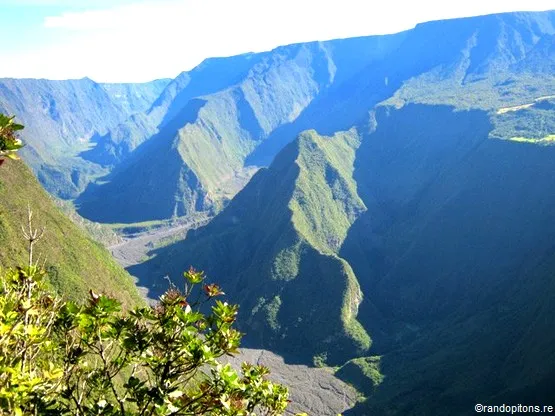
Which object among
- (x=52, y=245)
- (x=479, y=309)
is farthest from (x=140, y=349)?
(x=479, y=309)

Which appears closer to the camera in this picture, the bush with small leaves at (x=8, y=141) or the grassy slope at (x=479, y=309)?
the bush with small leaves at (x=8, y=141)

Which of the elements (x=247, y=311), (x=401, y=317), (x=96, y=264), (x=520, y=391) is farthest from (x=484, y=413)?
(x=96, y=264)

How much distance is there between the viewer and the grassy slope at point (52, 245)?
124250mm

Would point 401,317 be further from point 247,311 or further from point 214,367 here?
point 214,367

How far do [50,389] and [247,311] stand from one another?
17732 centimetres

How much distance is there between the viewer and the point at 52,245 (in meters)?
140

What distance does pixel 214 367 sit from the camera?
1230cm

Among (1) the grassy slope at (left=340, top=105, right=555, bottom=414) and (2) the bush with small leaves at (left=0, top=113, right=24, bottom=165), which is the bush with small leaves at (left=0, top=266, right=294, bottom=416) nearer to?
(2) the bush with small leaves at (left=0, top=113, right=24, bottom=165)

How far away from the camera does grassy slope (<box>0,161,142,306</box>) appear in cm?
12425

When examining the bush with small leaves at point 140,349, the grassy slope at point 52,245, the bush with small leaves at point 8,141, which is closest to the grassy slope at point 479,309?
the grassy slope at point 52,245

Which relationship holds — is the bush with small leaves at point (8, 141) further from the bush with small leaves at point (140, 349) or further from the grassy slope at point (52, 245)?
the grassy slope at point (52, 245)

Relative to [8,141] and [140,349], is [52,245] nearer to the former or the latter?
[140,349]

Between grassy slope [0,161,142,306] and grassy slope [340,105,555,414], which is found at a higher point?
grassy slope [0,161,142,306]

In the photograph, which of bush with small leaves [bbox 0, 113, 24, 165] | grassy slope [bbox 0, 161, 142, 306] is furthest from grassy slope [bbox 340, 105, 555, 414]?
bush with small leaves [bbox 0, 113, 24, 165]
